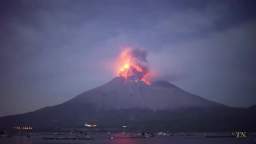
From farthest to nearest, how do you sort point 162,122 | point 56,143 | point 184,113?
point 184,113 → point 162,122 → point 56,143

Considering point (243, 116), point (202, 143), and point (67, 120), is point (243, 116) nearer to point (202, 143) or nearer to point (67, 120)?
point (67, 120)

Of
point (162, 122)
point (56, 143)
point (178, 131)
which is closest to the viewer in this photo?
point (56, 143)

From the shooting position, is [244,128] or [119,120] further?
[119,120]

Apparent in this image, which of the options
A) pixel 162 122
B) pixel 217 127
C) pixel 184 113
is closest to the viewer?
pixel 217 127

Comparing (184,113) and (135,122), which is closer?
(135,122)

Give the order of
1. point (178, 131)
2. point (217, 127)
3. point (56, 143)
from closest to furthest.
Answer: point (56, 143), point (178, 131), point (217, 127)

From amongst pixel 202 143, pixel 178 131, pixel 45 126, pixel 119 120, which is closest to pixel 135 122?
pixel 119 120

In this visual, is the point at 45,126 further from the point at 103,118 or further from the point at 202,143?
the point at 202,143

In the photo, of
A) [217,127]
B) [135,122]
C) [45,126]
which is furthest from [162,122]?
[45,126]

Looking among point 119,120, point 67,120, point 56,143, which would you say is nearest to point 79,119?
point 67,120
